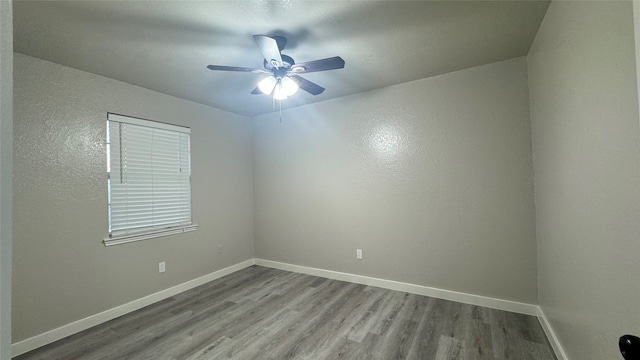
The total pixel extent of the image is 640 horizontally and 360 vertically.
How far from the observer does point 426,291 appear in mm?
2863

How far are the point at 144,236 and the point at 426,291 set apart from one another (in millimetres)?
3207

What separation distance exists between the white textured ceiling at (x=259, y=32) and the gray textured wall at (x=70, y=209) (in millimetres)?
240

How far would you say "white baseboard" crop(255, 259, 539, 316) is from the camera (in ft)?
8.02

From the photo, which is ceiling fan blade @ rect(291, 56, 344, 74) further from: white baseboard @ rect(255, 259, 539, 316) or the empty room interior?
white baseboard @ rect(255, 259, 539, 316)

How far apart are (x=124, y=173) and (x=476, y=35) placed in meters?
3.56

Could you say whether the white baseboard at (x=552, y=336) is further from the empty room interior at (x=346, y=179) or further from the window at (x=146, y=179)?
the window at (x=146, y=179)

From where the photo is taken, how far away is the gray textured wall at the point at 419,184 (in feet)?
8.11

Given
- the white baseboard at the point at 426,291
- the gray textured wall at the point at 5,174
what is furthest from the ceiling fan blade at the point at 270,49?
the white baseboard at the point at 426,291

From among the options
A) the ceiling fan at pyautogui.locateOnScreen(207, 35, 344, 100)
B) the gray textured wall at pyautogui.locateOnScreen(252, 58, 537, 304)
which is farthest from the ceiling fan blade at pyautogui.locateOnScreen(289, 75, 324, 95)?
the gray textured wall at pyautogui.locateOnScreen(252, 58, 537, 304)

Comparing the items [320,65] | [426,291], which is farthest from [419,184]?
[320,65]

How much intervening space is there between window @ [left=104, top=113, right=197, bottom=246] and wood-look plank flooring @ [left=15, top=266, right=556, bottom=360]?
88 cm

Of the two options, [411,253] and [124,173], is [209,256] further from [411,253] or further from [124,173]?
[411,253]

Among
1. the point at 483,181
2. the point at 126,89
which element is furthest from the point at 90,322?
the point at 483,181

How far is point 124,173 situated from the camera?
2.71m
